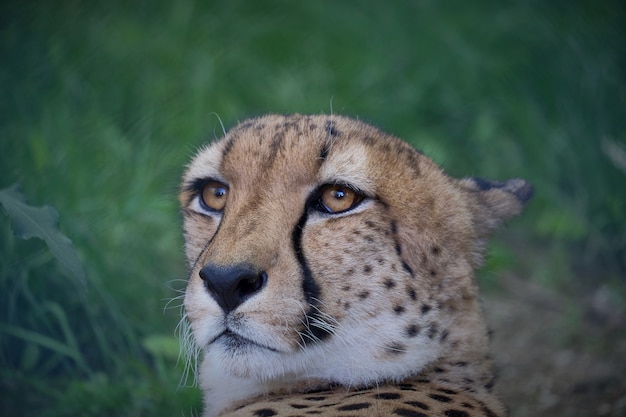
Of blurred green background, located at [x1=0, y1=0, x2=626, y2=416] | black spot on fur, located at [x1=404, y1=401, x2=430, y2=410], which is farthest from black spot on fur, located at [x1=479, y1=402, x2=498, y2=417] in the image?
blurred green background, located at [x1=0, y1=0, x2=626, y2=416]

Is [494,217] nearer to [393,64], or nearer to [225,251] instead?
[225,251]

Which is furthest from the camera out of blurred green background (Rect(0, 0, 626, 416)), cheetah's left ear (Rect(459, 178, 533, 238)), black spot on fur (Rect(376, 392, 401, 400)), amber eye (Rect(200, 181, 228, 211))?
blurred green background (Rect(0, 0, 626, 416))

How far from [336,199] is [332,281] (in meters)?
0.25

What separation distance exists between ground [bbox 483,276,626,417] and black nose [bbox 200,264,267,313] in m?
1.25

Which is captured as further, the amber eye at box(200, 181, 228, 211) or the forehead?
the amber eye at box(200, 181, 228, 211)

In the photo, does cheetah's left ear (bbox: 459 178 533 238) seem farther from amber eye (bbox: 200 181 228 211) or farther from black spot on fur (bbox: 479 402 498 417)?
amber eye (bbox: 200 181 228 211)

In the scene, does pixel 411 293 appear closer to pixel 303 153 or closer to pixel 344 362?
pixel 344 362

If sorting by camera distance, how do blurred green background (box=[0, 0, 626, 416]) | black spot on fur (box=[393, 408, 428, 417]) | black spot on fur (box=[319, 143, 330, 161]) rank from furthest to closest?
blurred green background (box=[0, 0, 626, 416]) < black spot on fur (box=[319, 143, 330, 161]) < black spot on fur (box=[393, 408, 428, 417])

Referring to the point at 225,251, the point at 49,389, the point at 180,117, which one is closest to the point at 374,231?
the point at 225,251

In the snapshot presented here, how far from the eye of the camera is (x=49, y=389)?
2854mm

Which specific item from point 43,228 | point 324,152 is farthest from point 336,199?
point 43,228

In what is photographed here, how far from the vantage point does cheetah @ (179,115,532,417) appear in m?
2.00

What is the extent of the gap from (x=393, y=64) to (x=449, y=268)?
3.34 meters

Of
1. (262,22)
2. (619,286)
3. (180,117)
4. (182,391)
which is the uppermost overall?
(262,22)
